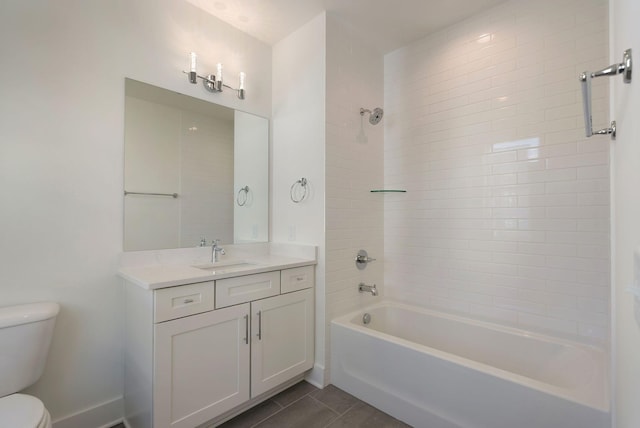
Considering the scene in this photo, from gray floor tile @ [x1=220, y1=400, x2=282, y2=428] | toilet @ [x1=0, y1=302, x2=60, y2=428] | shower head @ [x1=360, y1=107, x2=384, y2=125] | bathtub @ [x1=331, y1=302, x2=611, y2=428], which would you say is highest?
shower head @ [x1=360, y1=107, x2=384, y2=125]

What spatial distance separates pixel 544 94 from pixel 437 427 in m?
2.16

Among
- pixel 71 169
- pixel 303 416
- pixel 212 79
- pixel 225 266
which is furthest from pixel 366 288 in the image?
pixel 71 169

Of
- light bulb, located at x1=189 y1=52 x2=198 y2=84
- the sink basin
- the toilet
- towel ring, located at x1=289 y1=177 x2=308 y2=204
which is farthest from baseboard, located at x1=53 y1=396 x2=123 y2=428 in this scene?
light bulb, located at x1=189 y1=52 x2=198 y2=84

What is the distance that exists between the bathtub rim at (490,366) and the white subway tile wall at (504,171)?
92mm

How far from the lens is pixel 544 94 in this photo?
1.93 m

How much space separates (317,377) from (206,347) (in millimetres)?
959

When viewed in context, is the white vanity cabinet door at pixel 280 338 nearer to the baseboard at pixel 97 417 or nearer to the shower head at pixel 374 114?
the baseboard at pixel 97 417

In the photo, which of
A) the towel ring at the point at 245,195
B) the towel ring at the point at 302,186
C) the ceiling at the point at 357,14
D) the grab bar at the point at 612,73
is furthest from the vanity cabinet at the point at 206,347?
the ceiling at the point at 357,14

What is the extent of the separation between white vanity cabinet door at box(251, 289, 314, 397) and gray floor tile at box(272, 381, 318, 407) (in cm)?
14

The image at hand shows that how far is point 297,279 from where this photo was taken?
6.95 feet

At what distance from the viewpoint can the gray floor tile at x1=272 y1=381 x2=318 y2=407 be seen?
1.98m

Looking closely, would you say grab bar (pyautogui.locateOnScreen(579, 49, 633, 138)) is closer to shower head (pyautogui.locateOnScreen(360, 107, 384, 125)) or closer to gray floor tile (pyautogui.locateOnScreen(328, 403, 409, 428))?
shower head (pyautogui.locateOnScreen(360, 107, 384, 125))

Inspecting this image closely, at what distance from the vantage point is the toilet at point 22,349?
1.22m

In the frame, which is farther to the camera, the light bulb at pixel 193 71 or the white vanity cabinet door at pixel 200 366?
the light bulb at pixel 193 71
